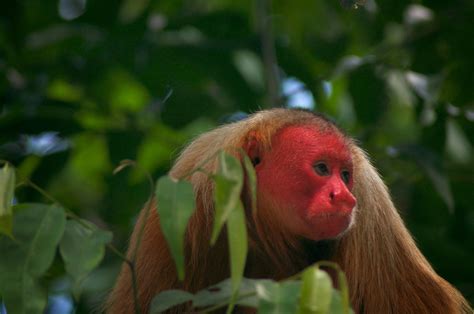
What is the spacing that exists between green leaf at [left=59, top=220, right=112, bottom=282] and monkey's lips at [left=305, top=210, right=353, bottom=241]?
4.80 ft

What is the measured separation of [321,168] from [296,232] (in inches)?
12.1

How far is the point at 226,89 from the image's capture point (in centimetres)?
566

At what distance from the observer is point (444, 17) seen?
18.3ft

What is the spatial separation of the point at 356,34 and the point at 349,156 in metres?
2.59

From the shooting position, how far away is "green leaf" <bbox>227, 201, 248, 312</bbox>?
2.42 meters

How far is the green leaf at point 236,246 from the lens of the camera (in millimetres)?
2416

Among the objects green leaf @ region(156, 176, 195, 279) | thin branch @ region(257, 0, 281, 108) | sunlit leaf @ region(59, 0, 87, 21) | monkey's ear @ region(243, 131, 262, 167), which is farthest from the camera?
sunlit leaf @ region(59, 0, 87, 21)

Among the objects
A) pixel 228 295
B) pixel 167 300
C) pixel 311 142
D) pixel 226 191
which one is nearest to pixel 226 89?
pixel 311 142

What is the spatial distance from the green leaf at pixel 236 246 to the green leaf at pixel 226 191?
0.11 ft

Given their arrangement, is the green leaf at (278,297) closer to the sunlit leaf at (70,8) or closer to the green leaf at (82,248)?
the green leaf at (82,248)

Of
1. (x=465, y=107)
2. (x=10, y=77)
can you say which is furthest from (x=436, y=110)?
(x=10, y=77)

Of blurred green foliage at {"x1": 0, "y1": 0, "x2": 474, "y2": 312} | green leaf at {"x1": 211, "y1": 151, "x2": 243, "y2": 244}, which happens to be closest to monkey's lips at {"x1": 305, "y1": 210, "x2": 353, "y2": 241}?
blurred green foliage at {"x1": 0, "y1": 0, "x2": 474, "y2": 312}

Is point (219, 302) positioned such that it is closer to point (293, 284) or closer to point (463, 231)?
point (293, 284)

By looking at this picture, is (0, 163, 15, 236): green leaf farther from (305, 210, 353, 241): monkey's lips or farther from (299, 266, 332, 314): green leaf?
(305, 210, 353, 241): monkey's lips
